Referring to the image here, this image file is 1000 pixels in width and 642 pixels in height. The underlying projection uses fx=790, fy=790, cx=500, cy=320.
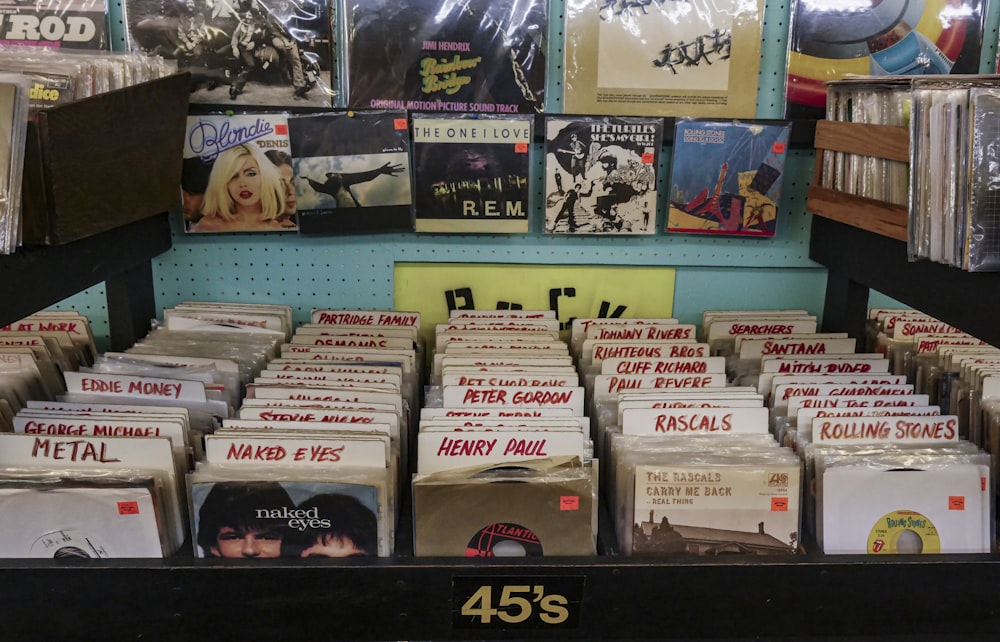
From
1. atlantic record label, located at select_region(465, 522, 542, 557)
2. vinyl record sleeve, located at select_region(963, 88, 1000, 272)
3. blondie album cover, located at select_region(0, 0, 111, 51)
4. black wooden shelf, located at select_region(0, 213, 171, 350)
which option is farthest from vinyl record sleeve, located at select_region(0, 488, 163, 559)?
vinyl record sleeve, located at select_region(963, 88, 1000, 272)

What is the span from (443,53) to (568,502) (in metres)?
1.16

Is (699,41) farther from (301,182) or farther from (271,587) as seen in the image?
(271,587)

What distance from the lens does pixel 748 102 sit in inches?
78.8

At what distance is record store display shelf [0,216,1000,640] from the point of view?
4.31ft

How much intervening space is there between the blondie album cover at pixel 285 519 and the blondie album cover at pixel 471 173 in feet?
2.94

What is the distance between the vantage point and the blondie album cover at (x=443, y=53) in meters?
1.92

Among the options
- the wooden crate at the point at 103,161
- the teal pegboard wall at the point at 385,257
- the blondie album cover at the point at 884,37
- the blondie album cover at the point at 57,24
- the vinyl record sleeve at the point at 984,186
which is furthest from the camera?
the teal pegboard wall at the point at 385,257

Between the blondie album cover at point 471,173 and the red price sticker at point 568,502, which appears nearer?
the red price sticker at point 568,502

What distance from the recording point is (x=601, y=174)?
6.59ft

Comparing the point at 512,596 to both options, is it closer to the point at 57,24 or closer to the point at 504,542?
the point at 504,542

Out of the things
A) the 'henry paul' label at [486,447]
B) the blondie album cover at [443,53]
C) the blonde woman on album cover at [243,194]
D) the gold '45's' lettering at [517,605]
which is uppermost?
the blondie album cover at [443,53]

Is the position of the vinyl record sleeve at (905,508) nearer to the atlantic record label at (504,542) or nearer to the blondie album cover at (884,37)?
the atlantic record label at (504,542)

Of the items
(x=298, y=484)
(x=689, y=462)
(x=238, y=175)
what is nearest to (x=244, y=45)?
(x=238, y=175)

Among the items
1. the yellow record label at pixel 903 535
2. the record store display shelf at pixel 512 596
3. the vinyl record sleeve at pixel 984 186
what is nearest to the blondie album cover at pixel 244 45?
the record store display shelf at pixel 512 596
